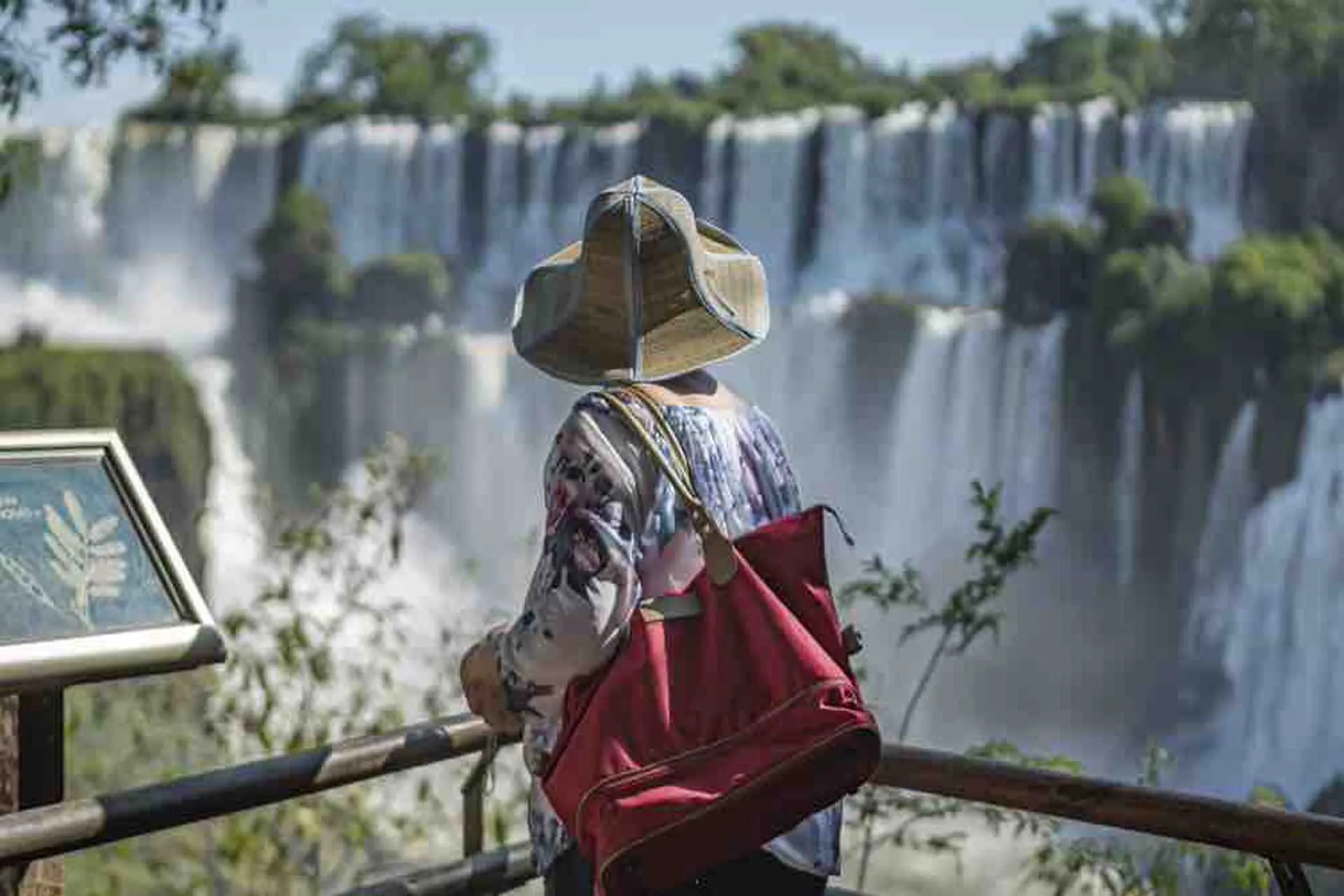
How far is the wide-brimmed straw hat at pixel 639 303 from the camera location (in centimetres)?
198

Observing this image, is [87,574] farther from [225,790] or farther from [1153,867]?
[1153,867]

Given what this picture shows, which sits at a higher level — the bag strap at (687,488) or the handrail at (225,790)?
the bag strap at (687,488)

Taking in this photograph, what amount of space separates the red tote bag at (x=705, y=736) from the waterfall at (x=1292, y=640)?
13047 mm

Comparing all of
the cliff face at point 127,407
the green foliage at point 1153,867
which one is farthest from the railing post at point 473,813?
the cliff face at point 127,407

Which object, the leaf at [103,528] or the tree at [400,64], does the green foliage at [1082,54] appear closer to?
the tree at [400,64]

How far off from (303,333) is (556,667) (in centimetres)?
2159

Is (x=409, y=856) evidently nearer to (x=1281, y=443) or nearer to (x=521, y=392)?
(x=1281, y=443)

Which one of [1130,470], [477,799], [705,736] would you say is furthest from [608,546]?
[1130,470]

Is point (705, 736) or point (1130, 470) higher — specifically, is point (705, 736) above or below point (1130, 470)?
above

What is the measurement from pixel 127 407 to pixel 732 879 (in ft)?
58.1

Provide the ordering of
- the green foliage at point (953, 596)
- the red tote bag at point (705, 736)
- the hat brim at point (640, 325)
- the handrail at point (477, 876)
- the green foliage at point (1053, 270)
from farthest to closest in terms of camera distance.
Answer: the green foliage at point (1053, 270), the green foliage at point (953, 596), the handrail at point (477, 876), the hat brim at point (640, 325), the red tote bag at point (705, 736)

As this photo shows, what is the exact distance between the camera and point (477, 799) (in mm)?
2697

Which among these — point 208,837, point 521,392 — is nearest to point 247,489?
point 521,392

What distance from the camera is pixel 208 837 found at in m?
4.98
